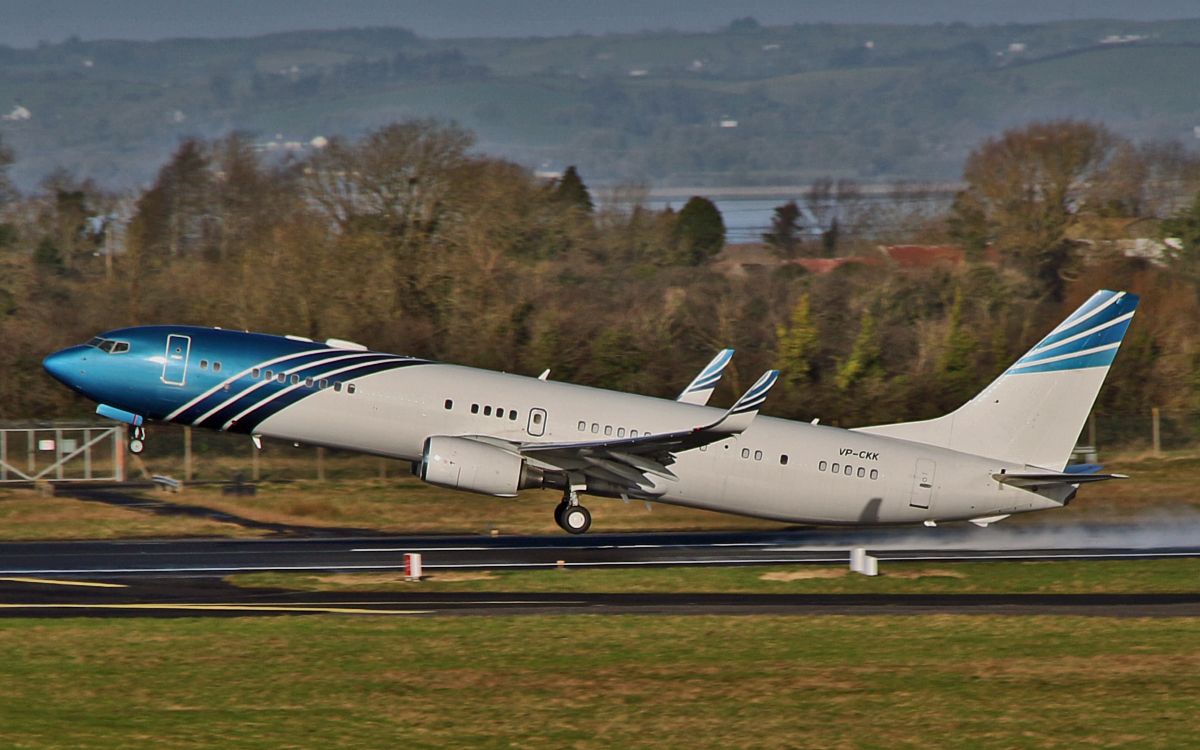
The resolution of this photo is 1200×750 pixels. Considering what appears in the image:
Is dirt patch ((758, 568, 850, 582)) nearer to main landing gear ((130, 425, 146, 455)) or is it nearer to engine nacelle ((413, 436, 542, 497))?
engine nacelle ((413, 436, 542, 497))

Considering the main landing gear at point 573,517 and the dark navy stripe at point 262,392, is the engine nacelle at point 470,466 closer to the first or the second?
the main landing gear at point 573,517

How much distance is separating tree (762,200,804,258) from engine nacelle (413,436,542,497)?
8972 centimetres

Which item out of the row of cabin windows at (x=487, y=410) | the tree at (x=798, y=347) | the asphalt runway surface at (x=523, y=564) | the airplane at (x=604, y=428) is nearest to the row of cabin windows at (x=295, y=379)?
the airplane at (x=604, y=428)

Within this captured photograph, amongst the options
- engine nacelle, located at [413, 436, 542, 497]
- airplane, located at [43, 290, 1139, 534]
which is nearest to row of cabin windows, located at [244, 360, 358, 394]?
airplane, located at [43, 290, 1139, 534]

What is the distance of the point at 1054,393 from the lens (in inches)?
1439

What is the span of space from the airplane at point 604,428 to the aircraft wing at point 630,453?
60 mm

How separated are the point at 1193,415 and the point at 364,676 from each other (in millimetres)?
41799

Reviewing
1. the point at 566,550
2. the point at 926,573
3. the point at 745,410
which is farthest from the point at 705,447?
the point at 926,573

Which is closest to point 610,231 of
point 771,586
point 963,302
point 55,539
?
point 963,302

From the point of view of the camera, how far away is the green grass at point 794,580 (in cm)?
3045

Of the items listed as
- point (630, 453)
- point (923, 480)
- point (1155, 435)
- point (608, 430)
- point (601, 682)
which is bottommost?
point (601, 682)

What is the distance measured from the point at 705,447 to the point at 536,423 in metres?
4.03

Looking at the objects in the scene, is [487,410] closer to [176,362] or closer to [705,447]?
[705,447]

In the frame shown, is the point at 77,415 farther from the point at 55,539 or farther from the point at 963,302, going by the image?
the point at 963,302
